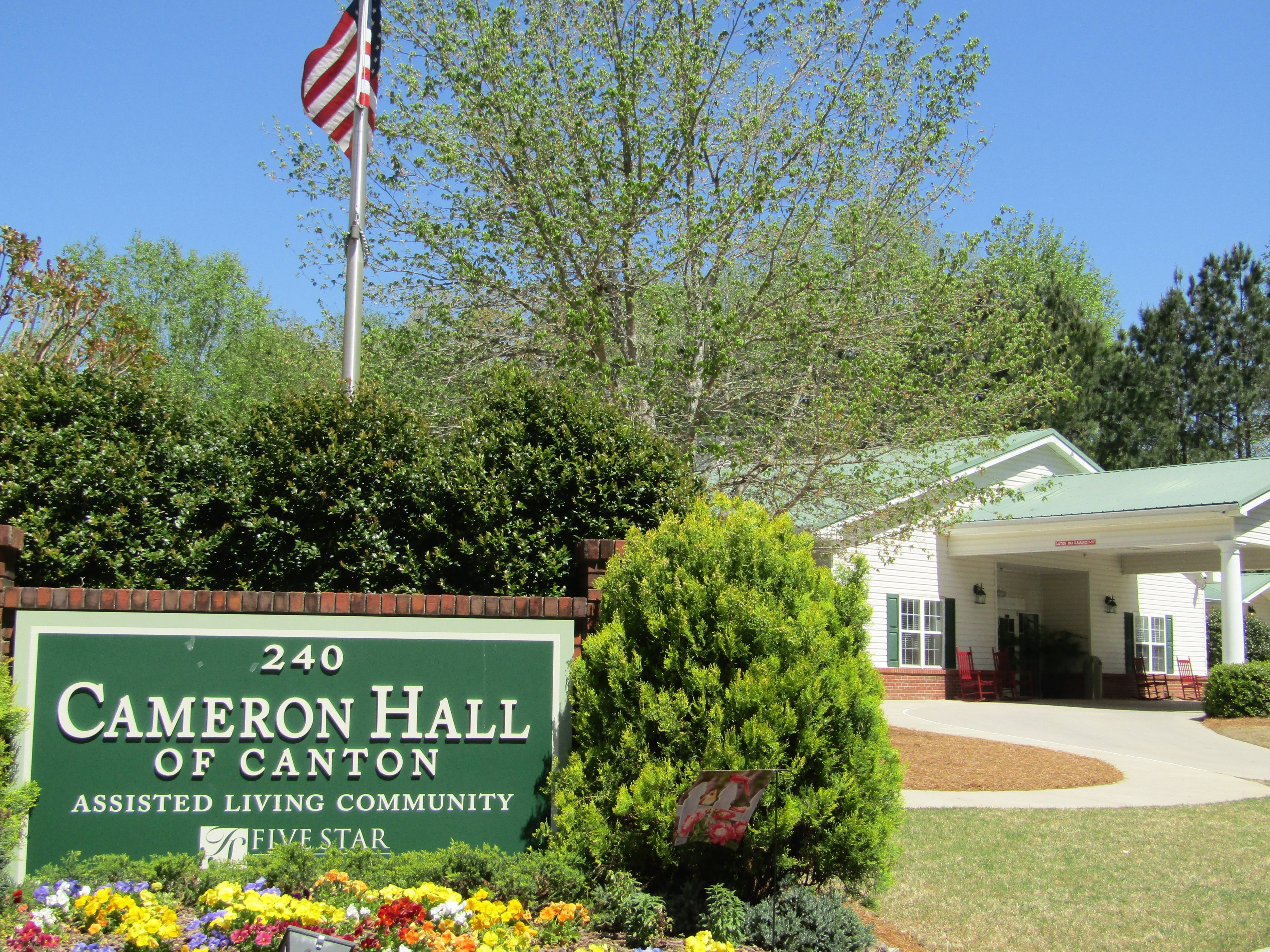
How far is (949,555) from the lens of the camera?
75.0 feet

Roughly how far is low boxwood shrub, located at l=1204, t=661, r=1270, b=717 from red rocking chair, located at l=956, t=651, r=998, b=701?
449cm

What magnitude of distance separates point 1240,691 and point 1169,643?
9.21 m

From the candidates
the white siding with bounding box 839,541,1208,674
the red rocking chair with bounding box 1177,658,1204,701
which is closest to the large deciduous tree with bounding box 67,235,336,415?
the white siding with bounding box 839,541,1208,674

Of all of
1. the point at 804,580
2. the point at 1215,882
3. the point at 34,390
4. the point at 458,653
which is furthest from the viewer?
the point at 1215,882

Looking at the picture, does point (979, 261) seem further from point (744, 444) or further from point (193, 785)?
point (193, 785)

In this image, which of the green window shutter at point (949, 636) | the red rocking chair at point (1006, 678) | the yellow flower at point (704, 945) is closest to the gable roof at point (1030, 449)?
the green window shutter at point (949, 636)

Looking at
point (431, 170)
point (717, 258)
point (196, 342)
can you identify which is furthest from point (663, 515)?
point (196, 342)

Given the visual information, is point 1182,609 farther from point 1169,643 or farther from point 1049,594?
point 1049,594

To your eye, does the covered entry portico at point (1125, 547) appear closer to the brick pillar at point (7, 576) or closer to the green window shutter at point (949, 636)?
the green window shutter at point (949, 636)

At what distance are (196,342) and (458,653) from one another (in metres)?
32.8

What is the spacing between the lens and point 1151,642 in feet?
89.4

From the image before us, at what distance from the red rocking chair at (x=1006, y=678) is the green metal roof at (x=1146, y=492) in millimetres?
3464

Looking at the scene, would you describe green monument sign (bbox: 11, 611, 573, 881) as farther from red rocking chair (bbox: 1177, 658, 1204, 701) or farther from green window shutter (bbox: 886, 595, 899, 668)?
red rocking chair (bbox: 1177, 658, 1204, 701)

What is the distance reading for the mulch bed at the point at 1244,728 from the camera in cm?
1698
